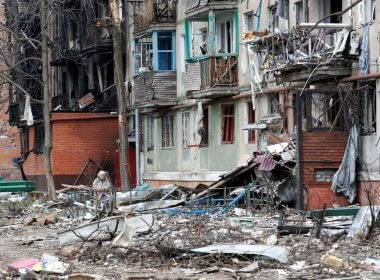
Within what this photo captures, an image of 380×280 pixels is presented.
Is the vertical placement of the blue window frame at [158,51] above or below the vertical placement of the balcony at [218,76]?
above

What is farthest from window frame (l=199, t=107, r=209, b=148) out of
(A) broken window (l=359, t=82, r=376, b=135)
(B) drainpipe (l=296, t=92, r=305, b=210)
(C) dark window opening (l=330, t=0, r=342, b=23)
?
(A) broken window (l=359, t=82, r=376, b=135)

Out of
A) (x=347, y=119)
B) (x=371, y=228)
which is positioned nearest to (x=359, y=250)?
(x=371, y=228)

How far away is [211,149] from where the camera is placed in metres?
29.6

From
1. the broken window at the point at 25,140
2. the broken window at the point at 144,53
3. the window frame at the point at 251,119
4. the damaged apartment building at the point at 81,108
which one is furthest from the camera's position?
the broken window at the point at 25,140

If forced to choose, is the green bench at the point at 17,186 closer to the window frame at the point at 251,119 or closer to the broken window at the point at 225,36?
the broken window at the point at 225,36

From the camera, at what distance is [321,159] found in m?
21.6

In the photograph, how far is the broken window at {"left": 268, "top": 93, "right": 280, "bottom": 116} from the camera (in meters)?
25.4

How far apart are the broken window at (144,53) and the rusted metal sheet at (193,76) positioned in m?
3.96

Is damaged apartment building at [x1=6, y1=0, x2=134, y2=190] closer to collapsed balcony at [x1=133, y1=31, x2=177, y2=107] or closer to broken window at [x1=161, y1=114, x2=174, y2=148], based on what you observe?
collapsed balcony at [x1=133, y1=31, x2=177, y2=107]

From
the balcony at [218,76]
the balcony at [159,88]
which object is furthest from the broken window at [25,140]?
the balcony at [218,76]

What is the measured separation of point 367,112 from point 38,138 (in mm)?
22759

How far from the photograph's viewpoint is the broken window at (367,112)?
70.4ft

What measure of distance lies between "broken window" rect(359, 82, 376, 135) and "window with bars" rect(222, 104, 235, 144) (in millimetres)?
7670

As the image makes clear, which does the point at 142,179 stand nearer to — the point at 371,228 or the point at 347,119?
the point at 347,119
